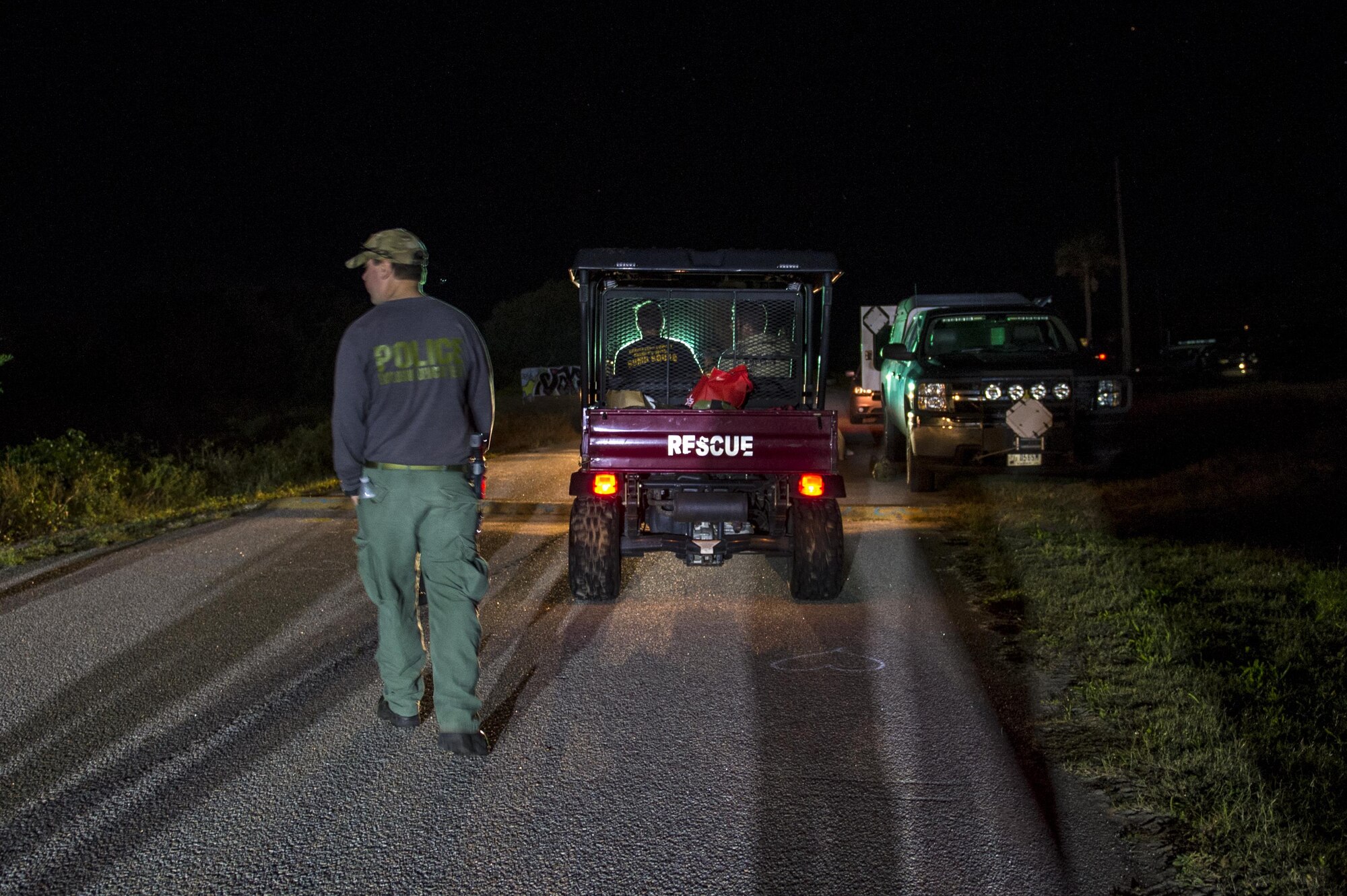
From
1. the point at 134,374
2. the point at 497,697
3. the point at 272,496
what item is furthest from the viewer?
the point at 134,374

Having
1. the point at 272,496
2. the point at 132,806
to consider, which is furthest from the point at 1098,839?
the point at 272,496

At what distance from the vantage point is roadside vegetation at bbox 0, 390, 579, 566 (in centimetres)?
1002

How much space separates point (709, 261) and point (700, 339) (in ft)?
2.64

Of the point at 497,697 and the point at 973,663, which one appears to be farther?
the point at 973,663

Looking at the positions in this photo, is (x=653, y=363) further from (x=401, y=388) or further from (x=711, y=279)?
(x=401, y=388)

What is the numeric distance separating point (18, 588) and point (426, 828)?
17.5 ft

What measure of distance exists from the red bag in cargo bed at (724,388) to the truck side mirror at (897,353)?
4.53 meters

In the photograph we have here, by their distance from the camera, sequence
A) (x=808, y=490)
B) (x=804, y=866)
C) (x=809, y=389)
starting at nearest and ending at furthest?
(x=804, y=866) < (x=808, y=490) < (x=809, y=389)

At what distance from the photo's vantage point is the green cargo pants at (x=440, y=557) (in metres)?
4.31

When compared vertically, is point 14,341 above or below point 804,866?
above

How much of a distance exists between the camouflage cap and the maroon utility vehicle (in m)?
2.37

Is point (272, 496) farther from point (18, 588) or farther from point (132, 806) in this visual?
point (132, 806)

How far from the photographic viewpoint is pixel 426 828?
364cm

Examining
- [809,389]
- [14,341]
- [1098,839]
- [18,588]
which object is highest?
[14,341]
